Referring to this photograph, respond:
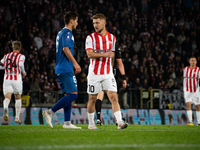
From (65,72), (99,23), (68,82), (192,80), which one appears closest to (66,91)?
(68,82)

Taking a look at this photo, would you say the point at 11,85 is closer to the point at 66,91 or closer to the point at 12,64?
the point at 12,64

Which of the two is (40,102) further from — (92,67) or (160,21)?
(160,21)

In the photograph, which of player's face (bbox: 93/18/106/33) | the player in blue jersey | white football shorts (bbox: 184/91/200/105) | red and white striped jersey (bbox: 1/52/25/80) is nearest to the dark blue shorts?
the player in blue jersey

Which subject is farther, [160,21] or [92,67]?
[160,21]

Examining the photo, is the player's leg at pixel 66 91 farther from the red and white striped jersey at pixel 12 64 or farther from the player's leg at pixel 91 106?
the red and white striped jersey at pixel 12 64

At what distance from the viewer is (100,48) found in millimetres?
6312

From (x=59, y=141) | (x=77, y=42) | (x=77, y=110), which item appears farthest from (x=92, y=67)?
(x=77, y=42)

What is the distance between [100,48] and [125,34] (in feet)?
35.0

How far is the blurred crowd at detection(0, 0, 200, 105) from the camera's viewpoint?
14.6 m

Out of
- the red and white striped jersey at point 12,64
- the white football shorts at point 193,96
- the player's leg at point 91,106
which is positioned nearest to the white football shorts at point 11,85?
the red and white striped jersey at point 12,64

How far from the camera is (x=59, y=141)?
13.9 ft

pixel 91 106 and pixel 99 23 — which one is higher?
pixel 99 23

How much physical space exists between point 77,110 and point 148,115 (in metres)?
2.65

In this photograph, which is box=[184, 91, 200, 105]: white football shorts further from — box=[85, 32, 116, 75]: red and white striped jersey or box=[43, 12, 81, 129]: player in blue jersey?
box=[43, 12, 81, 129]: player in blue jersey
